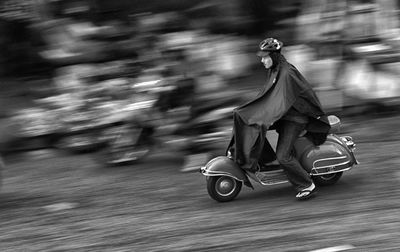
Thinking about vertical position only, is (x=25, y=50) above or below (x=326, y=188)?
above

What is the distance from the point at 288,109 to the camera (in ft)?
29.1

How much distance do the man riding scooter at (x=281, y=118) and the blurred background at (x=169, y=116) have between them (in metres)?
0.45

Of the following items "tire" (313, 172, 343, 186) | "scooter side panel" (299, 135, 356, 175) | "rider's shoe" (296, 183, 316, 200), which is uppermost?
"scooter side panel" (299, 135, 356, 175)

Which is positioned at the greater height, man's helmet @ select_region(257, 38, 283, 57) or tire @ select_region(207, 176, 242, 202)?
man's helmet @ select_region(257, 38, 283, 57)

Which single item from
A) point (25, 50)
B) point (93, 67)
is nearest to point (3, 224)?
point (93, 67)

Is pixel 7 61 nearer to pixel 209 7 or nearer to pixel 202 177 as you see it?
pixel 209 7

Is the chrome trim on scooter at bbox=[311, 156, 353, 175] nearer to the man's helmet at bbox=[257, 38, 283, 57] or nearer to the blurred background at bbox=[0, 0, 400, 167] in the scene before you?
the man's helmet at bbox=[257, 38, 283, 57]

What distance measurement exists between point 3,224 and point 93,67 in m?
4.90

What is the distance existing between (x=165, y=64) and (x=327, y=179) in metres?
4.21

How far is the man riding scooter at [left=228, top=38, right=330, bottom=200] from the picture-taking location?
29.3ft

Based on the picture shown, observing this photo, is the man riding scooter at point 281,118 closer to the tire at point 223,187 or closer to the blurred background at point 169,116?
the tire at point 223,187

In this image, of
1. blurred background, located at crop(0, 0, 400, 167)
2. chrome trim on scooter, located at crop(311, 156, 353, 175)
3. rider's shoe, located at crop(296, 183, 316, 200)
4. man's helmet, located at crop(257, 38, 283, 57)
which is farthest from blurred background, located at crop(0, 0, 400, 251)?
man's helmet, located at crop(257, 38, 283, 57)

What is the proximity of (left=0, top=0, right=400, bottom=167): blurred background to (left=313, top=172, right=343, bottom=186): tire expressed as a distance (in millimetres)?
2250

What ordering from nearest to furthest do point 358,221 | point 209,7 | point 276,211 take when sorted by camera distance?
point 358,221 → point 276,211 → point 209,7
